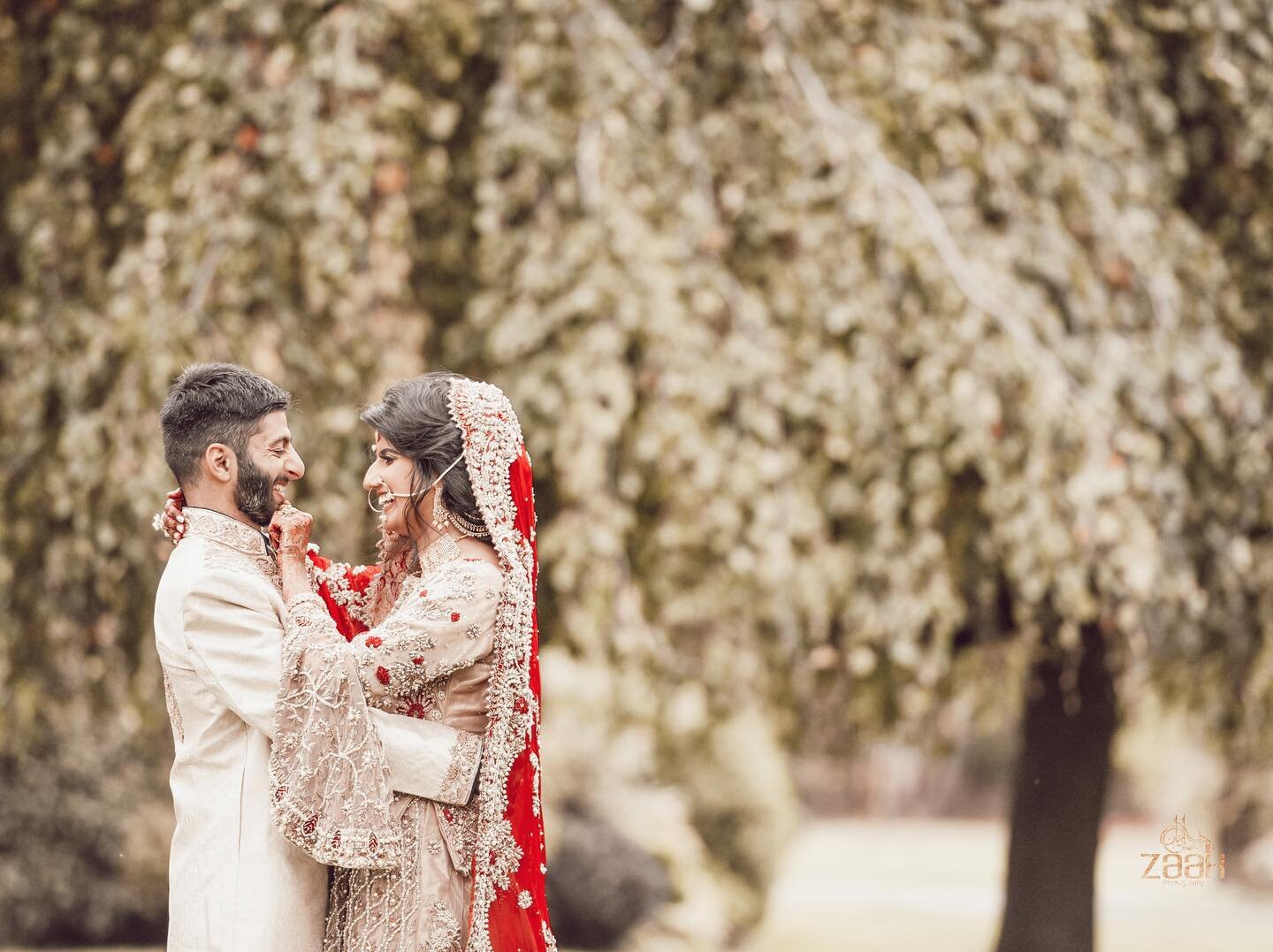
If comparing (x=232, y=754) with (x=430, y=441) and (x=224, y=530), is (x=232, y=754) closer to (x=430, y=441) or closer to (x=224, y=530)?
(x=224, y=530)

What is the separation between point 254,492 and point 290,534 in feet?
0.28

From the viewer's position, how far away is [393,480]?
2.25m

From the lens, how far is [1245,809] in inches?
444

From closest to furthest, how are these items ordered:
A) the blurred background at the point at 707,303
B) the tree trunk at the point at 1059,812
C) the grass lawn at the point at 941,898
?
the blurred background at the point at 707,303, the tree trunk at the point at 1059,812, the grass lawn at the point at 941,898

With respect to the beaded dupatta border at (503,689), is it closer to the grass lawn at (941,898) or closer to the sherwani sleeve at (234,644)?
the sherwani sleeve at (234,644)

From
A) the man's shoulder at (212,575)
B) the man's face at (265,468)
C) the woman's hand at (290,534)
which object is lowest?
the man's shoulder at (212,575)

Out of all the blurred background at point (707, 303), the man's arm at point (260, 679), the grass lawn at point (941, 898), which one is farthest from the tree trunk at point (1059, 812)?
the man's arm at point (260, 679)

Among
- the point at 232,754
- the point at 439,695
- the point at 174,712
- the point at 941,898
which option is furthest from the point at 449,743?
the point at 941,898

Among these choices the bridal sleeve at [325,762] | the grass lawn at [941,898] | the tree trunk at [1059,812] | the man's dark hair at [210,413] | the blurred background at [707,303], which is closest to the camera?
the bridal sleeve at [325,762]

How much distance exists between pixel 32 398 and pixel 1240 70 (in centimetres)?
357

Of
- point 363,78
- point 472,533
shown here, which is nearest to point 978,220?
point 363,78

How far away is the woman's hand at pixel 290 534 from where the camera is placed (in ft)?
7.33

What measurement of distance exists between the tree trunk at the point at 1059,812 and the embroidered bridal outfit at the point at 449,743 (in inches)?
121

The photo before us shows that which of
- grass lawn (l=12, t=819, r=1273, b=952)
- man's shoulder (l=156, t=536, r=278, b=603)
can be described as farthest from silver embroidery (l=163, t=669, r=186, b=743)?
grass lawn (l=12, t=819, r=1273, b=952)
